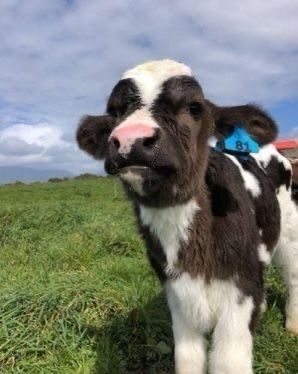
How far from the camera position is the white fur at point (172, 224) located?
3836mm

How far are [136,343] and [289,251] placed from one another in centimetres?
156

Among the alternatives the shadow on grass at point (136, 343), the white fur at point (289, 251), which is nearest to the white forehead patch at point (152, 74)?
the white fur at point (289, 251)

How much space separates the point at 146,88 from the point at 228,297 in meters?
1.31

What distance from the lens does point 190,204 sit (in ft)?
12.7

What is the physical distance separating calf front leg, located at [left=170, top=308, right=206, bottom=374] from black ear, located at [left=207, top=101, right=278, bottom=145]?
1.22 m

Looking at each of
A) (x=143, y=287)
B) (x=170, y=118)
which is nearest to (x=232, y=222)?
(x=170, y=118)

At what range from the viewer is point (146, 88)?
3.72m

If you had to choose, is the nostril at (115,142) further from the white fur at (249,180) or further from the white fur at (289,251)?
the white fur at (289,251)

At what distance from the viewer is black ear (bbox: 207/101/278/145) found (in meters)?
4.16

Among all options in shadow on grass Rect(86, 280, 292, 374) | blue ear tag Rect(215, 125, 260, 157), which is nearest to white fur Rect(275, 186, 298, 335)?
shadow on grass Rect(86, 280, 292, 374)

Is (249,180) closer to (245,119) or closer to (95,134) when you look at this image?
(245,119)

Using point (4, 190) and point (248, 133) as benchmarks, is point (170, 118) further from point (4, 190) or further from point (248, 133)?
point (4, 190)

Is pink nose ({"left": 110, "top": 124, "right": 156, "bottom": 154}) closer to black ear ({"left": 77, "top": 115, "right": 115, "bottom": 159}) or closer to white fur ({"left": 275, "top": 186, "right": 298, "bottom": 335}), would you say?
black ear ({"left": 77, "top": 115, "right": 115, "bottom": 159})

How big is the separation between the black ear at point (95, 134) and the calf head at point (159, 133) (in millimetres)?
122
